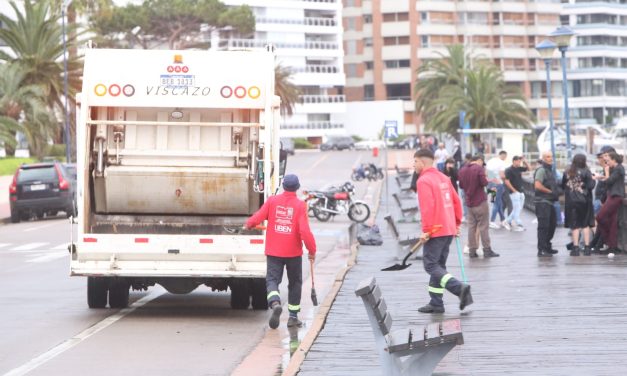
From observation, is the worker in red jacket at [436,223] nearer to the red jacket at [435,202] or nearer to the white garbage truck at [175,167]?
the red jacket at [435,202]

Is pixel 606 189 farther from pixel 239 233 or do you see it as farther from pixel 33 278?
pixel 33 278

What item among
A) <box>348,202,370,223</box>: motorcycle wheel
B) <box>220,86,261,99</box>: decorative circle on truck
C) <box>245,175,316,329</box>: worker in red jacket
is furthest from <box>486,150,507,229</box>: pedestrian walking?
<box>245,175,316,329</box>: worker in red jacket

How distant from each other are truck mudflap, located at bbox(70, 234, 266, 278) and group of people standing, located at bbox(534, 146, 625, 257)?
7469 mm

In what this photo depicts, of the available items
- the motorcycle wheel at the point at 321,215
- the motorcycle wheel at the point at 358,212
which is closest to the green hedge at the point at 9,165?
the motorcycle wheel at the point at 321,215

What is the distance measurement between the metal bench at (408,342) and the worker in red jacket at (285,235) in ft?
13.1

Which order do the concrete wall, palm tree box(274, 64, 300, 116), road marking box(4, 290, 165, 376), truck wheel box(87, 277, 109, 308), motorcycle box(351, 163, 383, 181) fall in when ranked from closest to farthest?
road marking box(4, 290, 165, 376), truck wheel box(87, 277, 109, 308), motorcycle box(351, 163, 383, 181), palm tree box(274, 64, 300, 116), the concrete wall

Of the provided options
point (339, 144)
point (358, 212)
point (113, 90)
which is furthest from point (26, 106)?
point (339, 144)

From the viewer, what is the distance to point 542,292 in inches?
662

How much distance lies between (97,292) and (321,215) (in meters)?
22.8

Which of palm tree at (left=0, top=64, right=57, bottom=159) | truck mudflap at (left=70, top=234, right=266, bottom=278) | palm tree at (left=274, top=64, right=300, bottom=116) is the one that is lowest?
truck mudflap at (left=70, top=234, right=266, bottom=278)

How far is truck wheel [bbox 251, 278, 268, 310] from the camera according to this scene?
16891mm

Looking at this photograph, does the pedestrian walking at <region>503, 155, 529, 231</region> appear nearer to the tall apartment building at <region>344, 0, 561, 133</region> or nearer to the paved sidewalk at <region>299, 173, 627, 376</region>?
the paved sidewalk at <region>299, 173, 627, 376</region>

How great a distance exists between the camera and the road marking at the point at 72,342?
12.2 m

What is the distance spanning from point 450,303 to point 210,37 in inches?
3959
